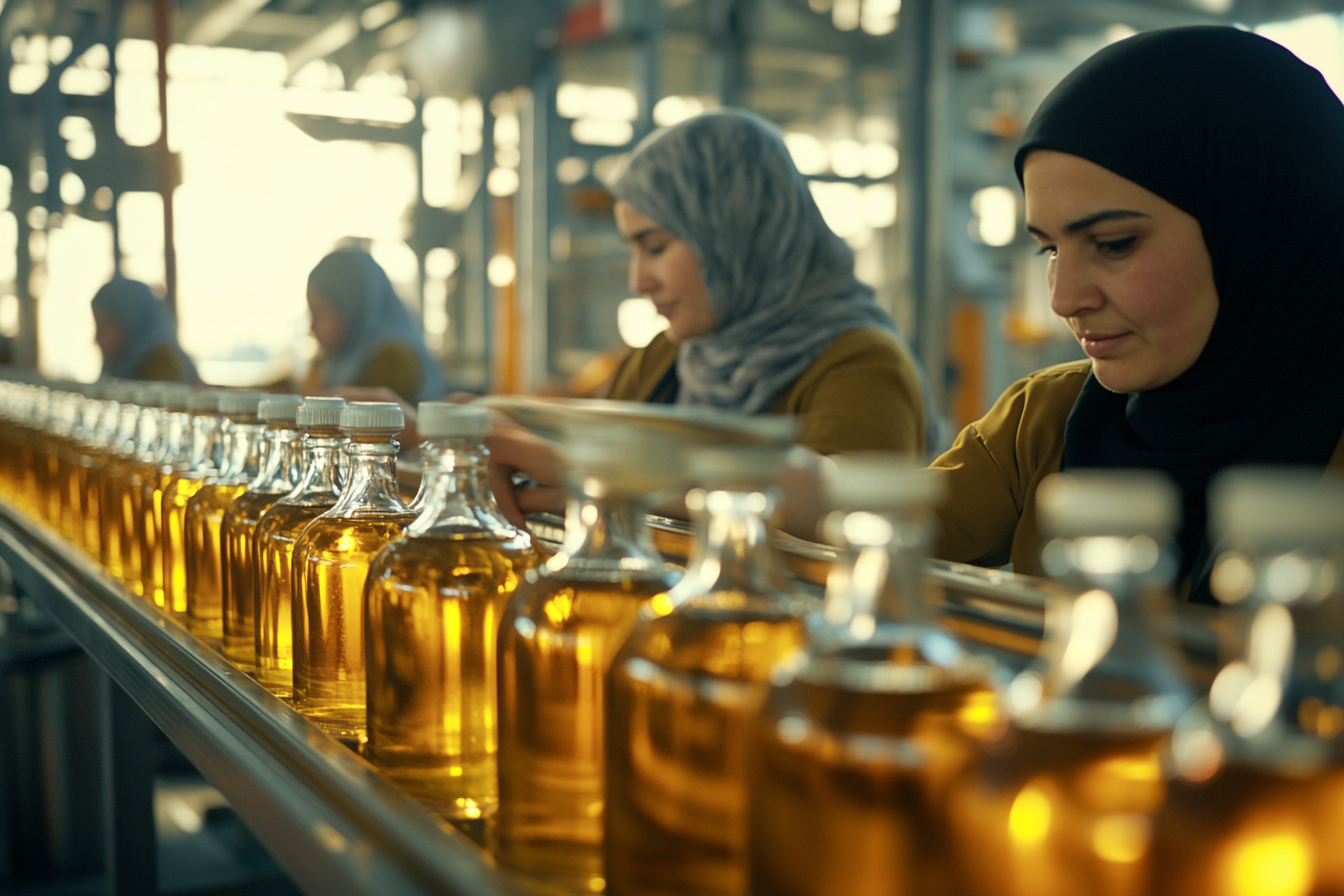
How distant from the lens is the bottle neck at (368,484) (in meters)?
0.69

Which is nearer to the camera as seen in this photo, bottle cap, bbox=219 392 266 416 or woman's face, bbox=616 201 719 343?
bottle cap, bbox=219 392 266 416

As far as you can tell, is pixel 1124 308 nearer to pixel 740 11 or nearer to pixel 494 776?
pixel 494 776

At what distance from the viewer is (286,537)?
73cm

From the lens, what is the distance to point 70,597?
113 cm

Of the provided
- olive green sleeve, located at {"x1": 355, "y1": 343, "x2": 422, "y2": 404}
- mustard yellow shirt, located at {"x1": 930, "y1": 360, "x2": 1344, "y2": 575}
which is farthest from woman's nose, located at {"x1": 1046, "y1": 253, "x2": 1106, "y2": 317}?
olive green sleeve, located at {"x1": 355, "y1": 343, "x2": 422, "y2": 404}

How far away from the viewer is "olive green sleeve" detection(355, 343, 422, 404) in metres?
3.32

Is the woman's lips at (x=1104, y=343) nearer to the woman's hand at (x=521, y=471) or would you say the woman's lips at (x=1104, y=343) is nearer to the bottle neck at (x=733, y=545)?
the woman's hand at (x=521, y=471)

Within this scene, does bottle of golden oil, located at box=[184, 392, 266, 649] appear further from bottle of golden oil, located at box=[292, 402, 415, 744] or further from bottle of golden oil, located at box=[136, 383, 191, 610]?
bottle of golden oil, located at box=[292, 402, 415, 744]

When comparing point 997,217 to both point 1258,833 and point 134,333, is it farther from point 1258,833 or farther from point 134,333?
point 1258,833

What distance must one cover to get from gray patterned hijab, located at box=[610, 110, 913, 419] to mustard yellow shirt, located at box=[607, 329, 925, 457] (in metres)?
0.03

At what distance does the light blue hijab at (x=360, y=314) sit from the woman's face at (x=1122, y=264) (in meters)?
2.45

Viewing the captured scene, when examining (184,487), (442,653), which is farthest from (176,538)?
(442,653)

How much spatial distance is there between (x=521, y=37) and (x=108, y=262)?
3.27 m

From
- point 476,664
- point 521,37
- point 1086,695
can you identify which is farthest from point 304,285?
point 1086,695
